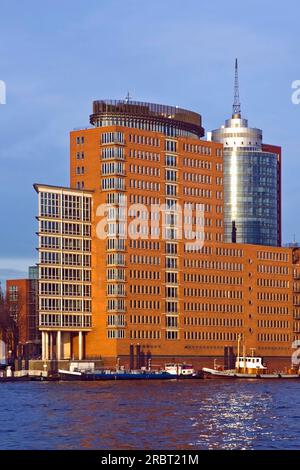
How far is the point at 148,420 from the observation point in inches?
4966

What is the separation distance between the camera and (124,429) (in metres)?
114

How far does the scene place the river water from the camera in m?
103

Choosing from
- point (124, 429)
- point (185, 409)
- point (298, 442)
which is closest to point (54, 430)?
point (124, 429)

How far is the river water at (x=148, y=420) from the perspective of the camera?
337ft

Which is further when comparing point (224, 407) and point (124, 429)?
point (224, 407)

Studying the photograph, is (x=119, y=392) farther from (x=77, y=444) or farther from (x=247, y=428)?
(x=77, y=444)

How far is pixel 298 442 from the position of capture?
10400 cm
